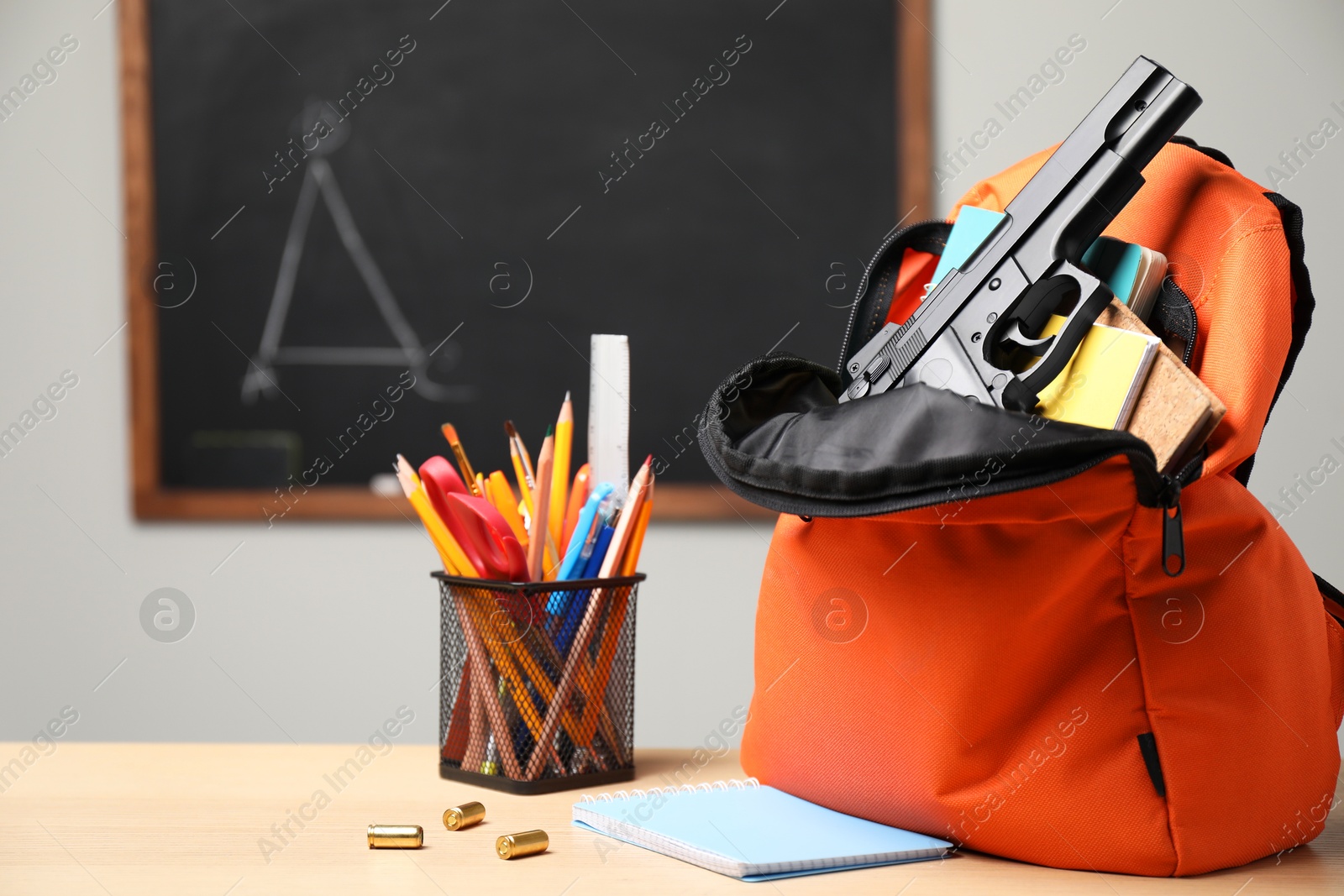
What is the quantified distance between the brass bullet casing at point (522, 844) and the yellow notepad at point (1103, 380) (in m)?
0.29

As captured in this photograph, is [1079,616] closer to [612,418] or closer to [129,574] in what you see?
[612,418]

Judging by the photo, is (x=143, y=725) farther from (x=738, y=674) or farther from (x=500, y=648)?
(x=500, y=648)

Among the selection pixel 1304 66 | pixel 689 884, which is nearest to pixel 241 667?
pixel 689 884

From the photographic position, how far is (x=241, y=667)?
1.36 metres

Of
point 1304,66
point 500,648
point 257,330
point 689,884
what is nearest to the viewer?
point 689,884

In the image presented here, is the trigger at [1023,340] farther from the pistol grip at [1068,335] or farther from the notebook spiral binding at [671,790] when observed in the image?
the notebook spiral binding at [671,790]

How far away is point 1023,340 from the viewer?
52 centimetres

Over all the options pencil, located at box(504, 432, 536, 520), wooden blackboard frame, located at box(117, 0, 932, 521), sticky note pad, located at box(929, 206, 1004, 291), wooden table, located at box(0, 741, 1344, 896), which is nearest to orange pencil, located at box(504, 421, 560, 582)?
pencil, located at box(504, 432, 536, 520)

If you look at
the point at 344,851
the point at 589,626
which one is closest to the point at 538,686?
the point at 589,626

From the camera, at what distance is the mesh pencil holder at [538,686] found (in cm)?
60

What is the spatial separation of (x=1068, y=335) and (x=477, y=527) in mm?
322

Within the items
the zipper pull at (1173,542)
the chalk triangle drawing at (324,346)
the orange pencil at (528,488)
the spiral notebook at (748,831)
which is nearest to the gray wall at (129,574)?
the chalk triangle drawing at (324,346)

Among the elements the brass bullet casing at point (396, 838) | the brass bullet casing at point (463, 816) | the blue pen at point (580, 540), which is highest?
the blue pen at point (580, 540)

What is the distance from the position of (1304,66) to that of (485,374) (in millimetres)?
989
